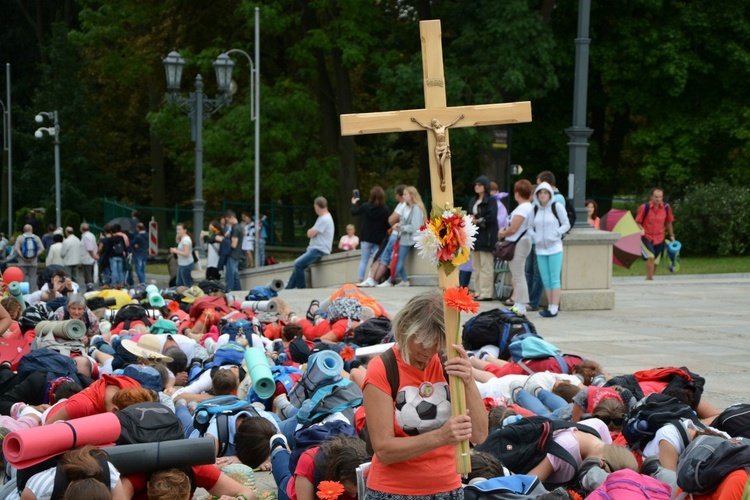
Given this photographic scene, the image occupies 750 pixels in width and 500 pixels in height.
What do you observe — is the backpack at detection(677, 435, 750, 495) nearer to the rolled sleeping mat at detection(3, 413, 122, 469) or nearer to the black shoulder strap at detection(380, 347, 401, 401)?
the black shoulder strap at detection(380, 347, 401, 401)

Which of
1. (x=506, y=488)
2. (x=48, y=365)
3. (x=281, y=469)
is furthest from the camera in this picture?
(x=48, y=365)

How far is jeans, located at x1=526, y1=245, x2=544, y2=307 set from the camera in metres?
14.6

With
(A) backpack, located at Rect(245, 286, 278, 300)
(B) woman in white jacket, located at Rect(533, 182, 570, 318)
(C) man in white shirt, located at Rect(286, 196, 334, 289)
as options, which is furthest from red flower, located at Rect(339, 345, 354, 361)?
(C) man in white shirt, located at Rect(286, 196, 334, 289)

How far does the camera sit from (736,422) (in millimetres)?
6551

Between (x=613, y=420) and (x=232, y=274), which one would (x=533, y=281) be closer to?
(x=613, y=420)


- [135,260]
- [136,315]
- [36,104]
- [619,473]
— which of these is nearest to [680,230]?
[135,260]

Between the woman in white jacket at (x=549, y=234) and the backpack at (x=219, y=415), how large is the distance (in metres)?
6.75

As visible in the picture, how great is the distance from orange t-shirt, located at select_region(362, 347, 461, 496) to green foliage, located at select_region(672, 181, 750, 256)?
82.7 feet

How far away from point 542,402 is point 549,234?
5.54 m

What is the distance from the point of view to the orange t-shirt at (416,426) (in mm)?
4258

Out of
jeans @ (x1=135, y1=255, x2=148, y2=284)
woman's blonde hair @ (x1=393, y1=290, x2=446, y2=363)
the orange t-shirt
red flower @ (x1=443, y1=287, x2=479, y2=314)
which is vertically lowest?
jeans @ (x1=135, y1=255, x2=148, y2=284)

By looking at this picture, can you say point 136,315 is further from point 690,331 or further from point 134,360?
point 690,331

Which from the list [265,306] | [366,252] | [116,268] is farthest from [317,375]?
[116,268]

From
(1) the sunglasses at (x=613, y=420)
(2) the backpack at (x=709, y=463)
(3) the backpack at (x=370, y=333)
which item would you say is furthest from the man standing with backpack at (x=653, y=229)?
(2) the backpack at (x=709, y=463)
